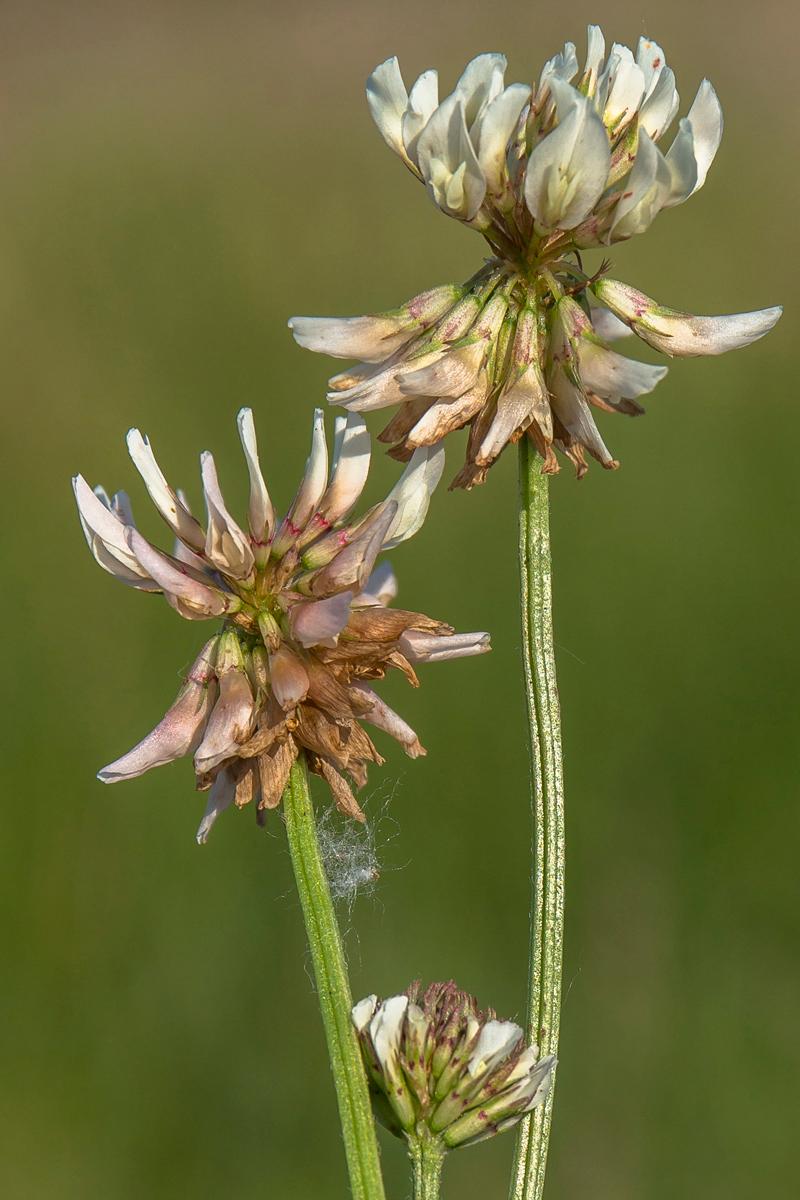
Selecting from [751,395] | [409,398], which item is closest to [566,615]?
[751,395]

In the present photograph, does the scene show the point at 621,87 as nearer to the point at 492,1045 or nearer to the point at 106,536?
the point at 106,536

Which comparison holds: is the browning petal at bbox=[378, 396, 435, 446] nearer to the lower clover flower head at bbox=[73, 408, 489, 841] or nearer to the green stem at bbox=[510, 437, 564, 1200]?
the lower clover flower head at bbox=[73, 408, 489, 841]

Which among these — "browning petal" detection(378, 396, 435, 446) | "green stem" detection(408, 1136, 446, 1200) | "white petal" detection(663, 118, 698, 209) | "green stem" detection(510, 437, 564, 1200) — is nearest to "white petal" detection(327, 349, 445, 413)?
"browning petal" detection(378, 396, 435, 446)

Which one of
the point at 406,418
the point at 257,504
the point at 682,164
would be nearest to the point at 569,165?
the point at 682,164

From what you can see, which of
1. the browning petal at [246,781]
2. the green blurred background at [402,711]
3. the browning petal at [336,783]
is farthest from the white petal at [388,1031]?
the green blurred background at [402,711]

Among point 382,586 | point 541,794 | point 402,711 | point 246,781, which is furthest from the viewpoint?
point 402,711
